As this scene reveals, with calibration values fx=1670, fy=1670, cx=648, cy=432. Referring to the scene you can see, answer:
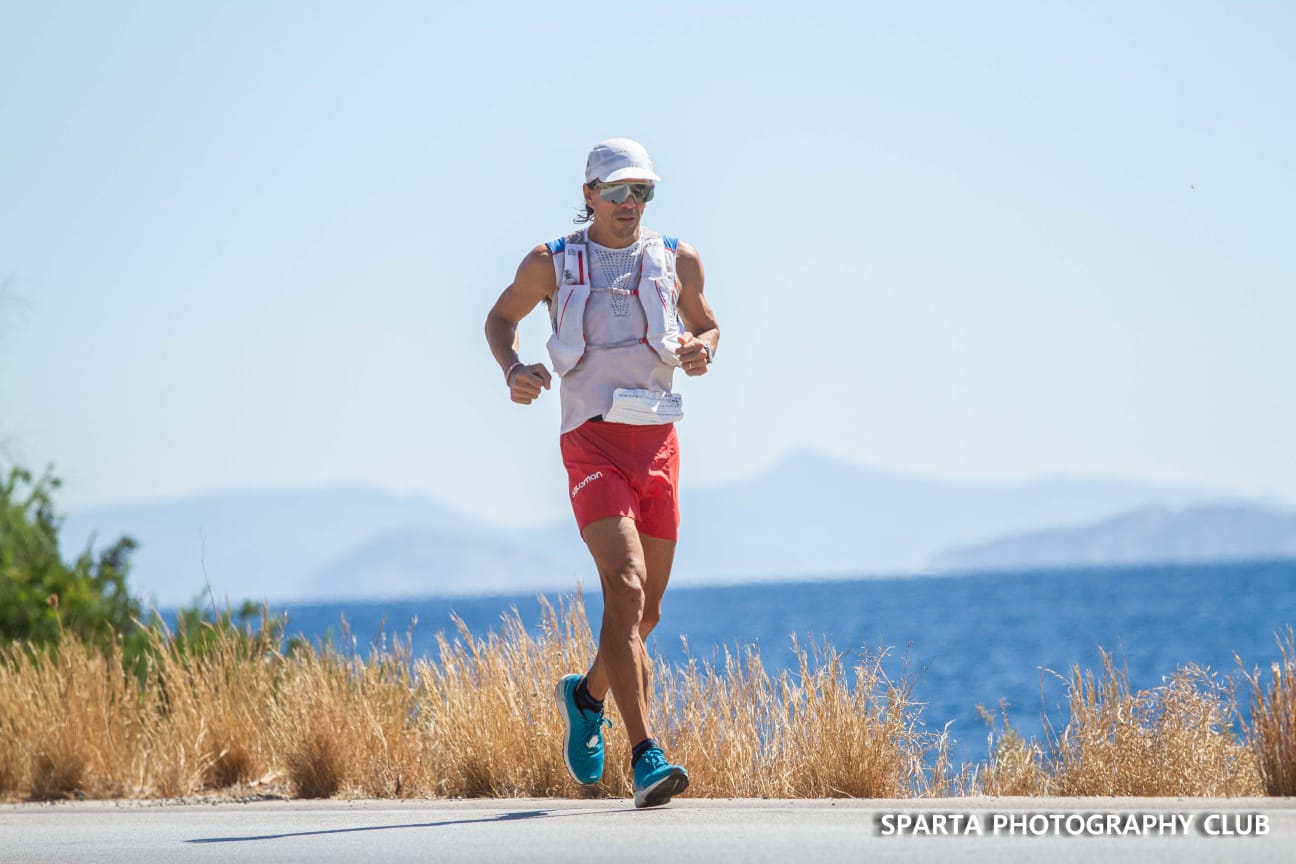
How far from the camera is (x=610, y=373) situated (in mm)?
6363

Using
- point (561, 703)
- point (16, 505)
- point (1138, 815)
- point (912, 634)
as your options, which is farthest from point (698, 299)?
point (912, 634)

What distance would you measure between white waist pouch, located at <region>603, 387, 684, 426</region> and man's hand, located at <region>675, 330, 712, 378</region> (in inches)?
6.3

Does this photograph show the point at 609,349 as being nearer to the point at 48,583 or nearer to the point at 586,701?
the point at 586,701

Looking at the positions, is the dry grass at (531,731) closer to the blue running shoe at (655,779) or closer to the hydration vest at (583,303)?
the blue running shoe at (655,779)

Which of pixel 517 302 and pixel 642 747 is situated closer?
pixel 642 747

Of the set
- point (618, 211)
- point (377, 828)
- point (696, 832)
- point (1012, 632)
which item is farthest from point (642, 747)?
point (1012, 632)

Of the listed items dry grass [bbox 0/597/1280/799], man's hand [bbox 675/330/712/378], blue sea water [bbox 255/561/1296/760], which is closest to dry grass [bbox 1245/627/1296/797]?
dry grass [bbox 0/597/1280/799]

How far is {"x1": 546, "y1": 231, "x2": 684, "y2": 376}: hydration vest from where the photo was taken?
638 cm

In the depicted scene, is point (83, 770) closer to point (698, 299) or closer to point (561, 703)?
point (561, 703)

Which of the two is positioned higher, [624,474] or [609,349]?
[609,349]

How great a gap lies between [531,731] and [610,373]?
1.68 metres

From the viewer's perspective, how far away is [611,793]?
22.1 feet

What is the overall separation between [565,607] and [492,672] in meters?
0.49

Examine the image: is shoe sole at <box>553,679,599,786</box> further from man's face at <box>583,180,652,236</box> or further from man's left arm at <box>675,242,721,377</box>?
man's face at <box>583,180,652,236</box>
